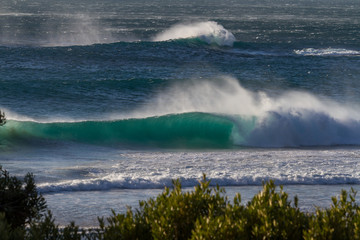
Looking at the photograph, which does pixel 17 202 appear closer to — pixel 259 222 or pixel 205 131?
pixel 259 222

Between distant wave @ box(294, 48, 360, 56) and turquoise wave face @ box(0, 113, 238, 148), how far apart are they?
2204 centimetres

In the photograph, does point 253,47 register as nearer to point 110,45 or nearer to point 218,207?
point 110,45

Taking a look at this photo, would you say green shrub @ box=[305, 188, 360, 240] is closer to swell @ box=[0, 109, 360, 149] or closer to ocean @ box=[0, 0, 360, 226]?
ocean @ box=[0, 0, 360, 226]

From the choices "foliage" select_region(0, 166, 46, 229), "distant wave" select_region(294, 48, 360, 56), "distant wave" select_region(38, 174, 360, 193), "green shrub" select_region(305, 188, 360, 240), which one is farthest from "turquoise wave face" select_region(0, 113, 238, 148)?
"distant wave" select_region(294, 48, 360, 56)

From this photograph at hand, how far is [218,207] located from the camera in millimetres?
5004

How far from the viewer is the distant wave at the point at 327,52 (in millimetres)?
38812

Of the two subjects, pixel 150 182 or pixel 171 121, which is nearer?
pixel 150 182

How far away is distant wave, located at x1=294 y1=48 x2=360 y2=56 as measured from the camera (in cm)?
3881

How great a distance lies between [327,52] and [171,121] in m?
24.3

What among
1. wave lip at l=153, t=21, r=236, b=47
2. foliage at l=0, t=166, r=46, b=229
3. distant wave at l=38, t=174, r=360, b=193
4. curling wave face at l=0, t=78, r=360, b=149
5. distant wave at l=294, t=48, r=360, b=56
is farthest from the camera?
wave lip at l=153, t=21, r=236, b=47

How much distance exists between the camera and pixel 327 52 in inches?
1570

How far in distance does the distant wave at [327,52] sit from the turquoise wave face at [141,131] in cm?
2204

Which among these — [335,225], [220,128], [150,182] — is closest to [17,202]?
[335,225]

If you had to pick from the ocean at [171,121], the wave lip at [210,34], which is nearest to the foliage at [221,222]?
the ocean at [171,121]
